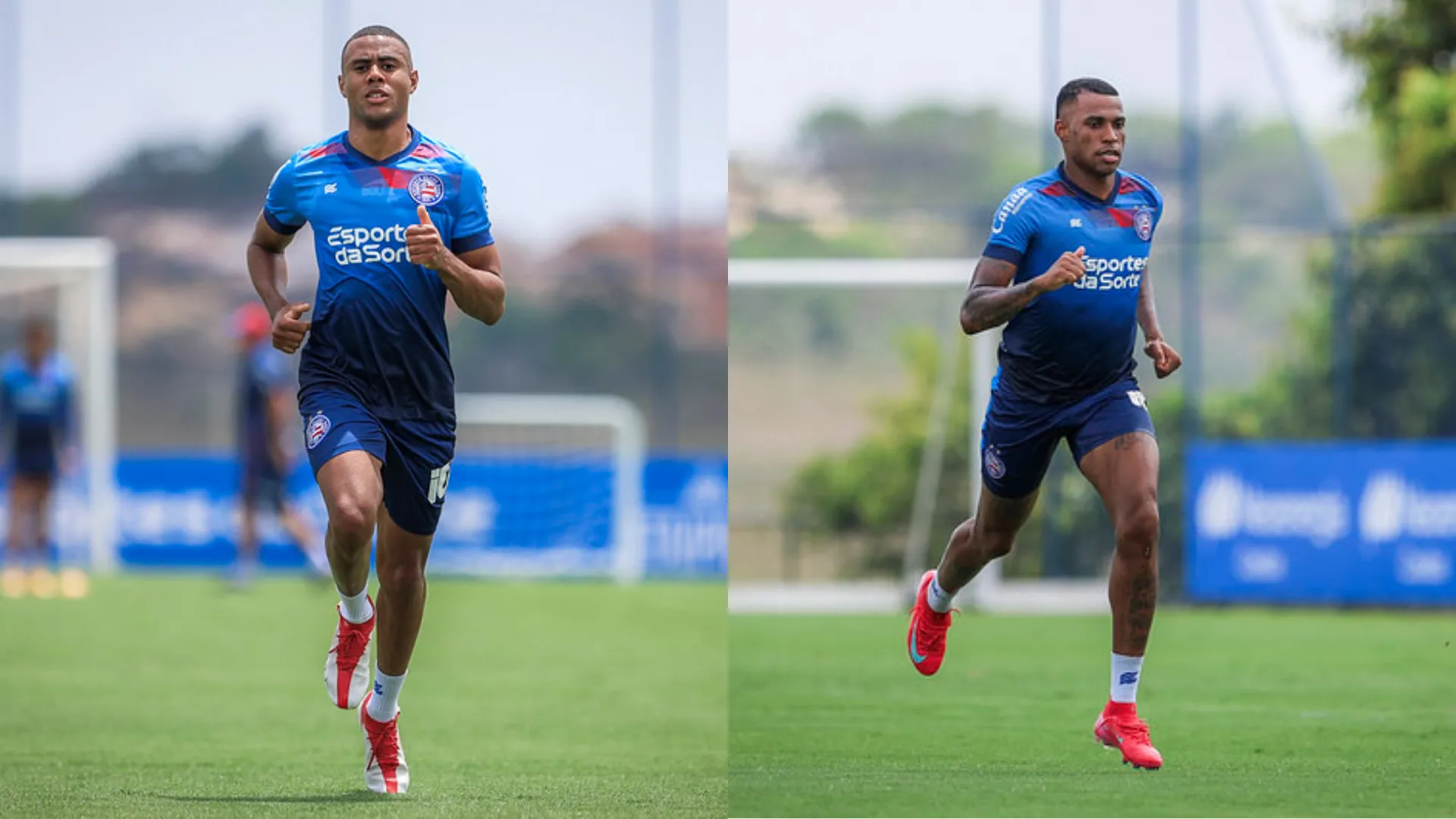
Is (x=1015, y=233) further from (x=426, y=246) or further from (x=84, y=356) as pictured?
(x=84, y=356)

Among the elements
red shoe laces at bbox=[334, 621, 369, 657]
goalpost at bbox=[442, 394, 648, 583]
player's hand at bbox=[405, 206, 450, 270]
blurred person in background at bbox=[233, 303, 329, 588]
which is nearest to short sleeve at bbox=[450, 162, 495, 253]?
player's hand at bbox=[405, 206, 450, 270]

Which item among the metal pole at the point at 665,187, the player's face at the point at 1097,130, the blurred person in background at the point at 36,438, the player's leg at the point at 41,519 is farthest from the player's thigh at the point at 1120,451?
the metal pole at the point at 665,187

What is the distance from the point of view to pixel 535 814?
7191mm

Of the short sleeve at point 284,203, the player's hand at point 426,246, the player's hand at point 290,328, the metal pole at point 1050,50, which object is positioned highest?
the metal pole at point 1050,50

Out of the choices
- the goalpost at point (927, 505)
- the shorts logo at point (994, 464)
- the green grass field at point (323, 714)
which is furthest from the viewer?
the goalpost at point (927, 505)

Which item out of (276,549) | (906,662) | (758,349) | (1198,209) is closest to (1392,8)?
(1198,209)

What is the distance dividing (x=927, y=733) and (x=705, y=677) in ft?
11.9

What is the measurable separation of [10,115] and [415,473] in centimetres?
2481

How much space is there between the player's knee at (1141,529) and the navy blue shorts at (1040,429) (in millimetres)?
371

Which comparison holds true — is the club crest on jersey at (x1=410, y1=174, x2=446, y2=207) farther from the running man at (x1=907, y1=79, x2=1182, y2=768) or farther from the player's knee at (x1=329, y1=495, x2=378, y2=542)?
the running man at (x1=907, y1=79, x2=1182, y2=768)

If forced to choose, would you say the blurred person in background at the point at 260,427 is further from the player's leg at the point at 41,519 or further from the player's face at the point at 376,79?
the player's face at the point at 376,79

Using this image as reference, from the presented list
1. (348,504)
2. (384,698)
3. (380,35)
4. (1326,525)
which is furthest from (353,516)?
(1326,525)

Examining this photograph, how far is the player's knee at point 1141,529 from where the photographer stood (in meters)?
8.16

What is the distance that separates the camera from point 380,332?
7.70 metres
